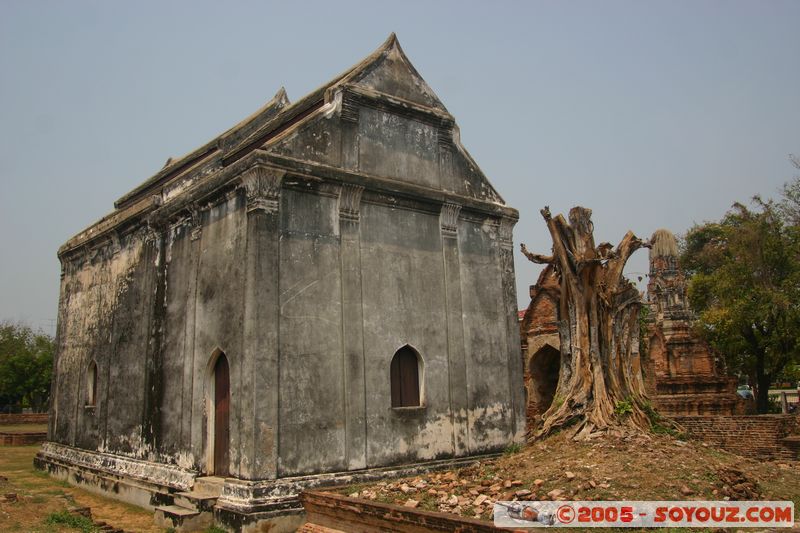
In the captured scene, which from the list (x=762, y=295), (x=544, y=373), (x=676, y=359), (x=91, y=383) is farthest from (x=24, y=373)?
Answer: (x=762, y=295)

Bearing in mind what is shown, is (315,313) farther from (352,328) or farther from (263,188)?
(263,188)

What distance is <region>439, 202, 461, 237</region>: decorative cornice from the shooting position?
1179 cm

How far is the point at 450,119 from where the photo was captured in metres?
12.4

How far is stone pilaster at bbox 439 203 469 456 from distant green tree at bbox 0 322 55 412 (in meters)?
33.4

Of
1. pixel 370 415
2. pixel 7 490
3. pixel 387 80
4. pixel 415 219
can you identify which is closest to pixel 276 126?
pixel 387 80

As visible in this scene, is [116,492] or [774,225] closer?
[116,492]

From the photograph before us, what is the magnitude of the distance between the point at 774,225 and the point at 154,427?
2307 cm

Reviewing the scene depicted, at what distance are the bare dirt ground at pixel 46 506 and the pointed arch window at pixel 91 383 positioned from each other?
189cm

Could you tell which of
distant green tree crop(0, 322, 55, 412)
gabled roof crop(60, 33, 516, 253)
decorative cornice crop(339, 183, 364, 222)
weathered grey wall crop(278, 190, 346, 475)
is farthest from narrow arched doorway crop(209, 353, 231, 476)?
distant green tree crop(0, 322, 55, 412)

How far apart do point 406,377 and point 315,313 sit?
1.97 meters

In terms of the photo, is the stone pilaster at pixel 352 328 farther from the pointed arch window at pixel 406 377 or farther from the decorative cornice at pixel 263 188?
the decorative cornice at pixel 263 188

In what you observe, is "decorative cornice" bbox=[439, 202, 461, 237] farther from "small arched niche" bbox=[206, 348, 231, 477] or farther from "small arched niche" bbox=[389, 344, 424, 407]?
"small arched niche" bbox=[206, 348, 231, 477]

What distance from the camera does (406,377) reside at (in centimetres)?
1077

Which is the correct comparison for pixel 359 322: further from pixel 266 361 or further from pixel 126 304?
pixel 126 304
